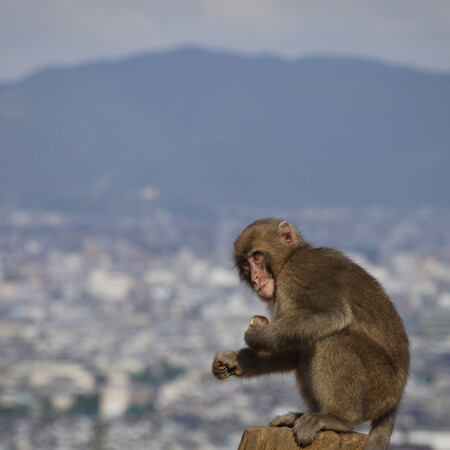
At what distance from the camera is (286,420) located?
4090 mm

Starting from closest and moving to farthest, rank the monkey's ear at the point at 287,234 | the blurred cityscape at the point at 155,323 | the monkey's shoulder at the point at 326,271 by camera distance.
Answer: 1. the monkey's shoulder at the point at 326,271
2. the monkey's ear at the point at 287,234
3. the blurred cityscape at the point at 155,323

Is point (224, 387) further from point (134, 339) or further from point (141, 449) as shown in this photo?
point (141, 449)

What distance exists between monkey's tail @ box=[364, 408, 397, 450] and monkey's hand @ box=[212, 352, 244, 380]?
694 millimetres

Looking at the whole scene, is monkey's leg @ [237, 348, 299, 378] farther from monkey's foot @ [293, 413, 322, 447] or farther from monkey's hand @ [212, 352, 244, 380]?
monkey's foot @ [293, 413, 322, 447]

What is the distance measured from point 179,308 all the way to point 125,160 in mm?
55713

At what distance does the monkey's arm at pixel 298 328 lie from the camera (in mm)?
4238

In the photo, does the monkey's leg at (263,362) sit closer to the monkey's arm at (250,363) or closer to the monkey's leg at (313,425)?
the monkey's arm at (250,363)

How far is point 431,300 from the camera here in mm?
47625

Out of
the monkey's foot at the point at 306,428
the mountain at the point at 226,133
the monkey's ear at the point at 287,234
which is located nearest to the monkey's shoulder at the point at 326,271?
the monkey's ear at the point at 287,234

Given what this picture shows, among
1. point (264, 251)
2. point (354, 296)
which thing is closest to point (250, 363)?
point (264, 251)

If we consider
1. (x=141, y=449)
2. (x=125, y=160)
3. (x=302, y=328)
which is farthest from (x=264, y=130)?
(x=302, y=328)

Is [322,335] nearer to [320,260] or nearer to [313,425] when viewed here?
[320,260]

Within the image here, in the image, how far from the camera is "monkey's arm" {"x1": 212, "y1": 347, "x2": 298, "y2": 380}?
14.8 ft

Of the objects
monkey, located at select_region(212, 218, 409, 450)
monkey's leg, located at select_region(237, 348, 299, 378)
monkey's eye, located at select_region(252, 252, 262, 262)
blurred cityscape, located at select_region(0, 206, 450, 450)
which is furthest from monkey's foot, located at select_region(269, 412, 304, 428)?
monkey's eye, located at select_region(252, 252, 262, 262)
